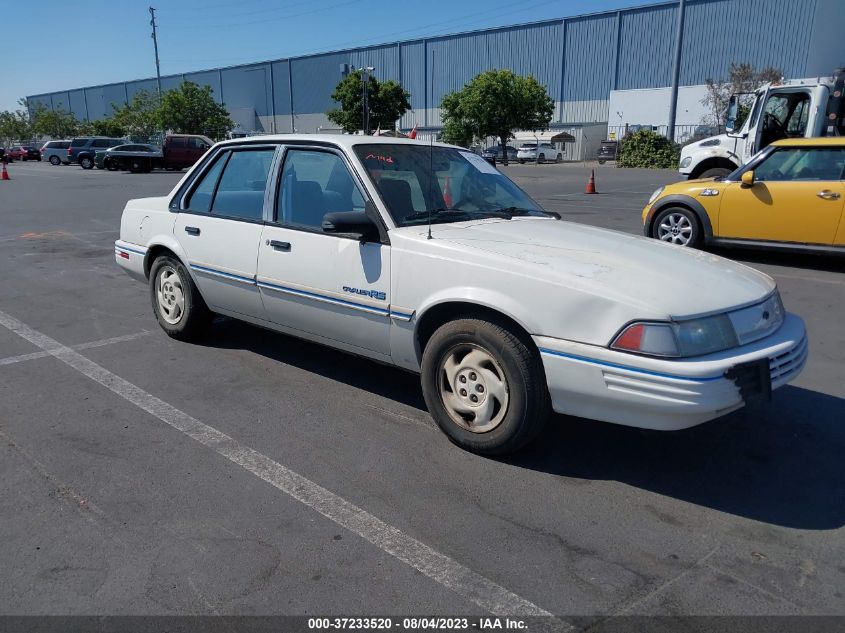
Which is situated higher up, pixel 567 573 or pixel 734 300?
pixel 734 300

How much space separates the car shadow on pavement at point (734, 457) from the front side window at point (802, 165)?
4.69 metres

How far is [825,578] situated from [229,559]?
2.36 m

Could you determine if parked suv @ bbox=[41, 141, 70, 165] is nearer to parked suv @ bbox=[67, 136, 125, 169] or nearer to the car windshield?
parked suv @ bbox=[67, 136, 125, 169]

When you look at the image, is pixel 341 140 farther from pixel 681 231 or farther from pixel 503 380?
pixel 681 231

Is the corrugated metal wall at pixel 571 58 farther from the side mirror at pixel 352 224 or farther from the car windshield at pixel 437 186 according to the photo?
the side mirror at pixel 352 224

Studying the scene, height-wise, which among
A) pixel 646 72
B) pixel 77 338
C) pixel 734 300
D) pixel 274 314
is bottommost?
pixel 77 338

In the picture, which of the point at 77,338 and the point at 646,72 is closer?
the point at 77,338

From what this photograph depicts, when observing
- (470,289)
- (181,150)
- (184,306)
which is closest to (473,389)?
(470,289)

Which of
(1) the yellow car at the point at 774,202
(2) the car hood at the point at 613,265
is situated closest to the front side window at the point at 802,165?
(1) the yellow car at the point at 774,202

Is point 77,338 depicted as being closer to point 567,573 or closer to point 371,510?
point 371,510

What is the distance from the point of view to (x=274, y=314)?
4707 mm

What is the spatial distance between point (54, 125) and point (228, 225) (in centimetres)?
8525

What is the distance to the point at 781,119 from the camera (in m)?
13.6

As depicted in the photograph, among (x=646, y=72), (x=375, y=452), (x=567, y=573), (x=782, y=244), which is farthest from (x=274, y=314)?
(x=646, y=72)
